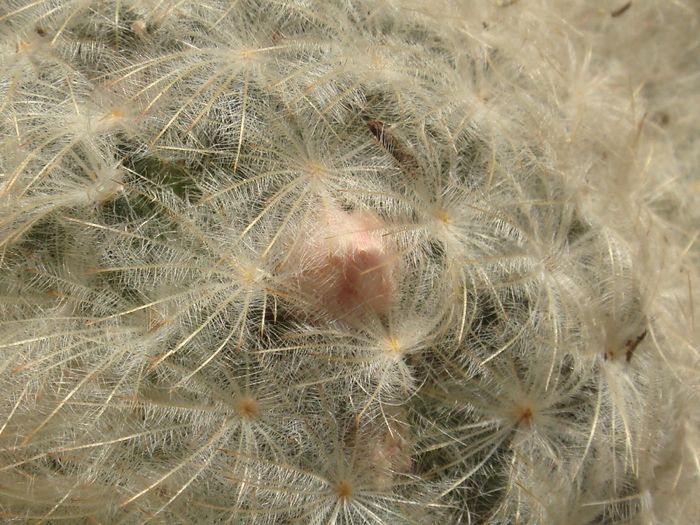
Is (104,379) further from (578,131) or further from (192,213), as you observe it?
(578,131)

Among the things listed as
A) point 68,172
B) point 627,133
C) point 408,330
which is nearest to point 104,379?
point 68,172

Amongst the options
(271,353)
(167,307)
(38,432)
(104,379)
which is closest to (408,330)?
(271,353)

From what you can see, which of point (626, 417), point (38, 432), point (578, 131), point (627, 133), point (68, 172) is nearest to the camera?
point (38, 432)

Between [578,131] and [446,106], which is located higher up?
[446,106]

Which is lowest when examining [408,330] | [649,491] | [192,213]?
[649,491]

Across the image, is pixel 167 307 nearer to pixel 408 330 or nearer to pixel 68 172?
pixel 68 172

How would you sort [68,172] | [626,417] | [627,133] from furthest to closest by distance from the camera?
[627,133] < [626,417] < [68,172]

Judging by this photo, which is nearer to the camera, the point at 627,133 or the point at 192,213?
the point at 192,213
